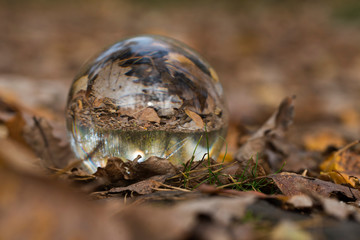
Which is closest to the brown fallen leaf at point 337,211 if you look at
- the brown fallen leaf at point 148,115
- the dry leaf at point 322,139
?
the brown fallen leaf at point 148,115

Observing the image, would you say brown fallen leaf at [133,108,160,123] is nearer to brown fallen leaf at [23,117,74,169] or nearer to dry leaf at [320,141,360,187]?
brown fallen leaf at [23,117,74,169]

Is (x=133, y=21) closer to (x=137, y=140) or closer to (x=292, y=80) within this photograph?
(x=292, y=80)

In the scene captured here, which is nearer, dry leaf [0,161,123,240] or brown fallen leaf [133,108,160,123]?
dry leaf [0,161,123,240]

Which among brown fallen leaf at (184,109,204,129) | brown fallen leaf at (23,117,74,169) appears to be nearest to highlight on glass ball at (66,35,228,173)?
brown fallen leaf at (184,109,204,129)

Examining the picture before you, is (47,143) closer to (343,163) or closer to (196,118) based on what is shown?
(196,118)

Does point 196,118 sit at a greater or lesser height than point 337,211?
greater

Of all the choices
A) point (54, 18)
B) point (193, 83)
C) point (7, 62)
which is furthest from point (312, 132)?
point (54, 18)

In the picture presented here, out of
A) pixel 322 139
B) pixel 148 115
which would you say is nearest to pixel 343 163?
pixel 148 115
